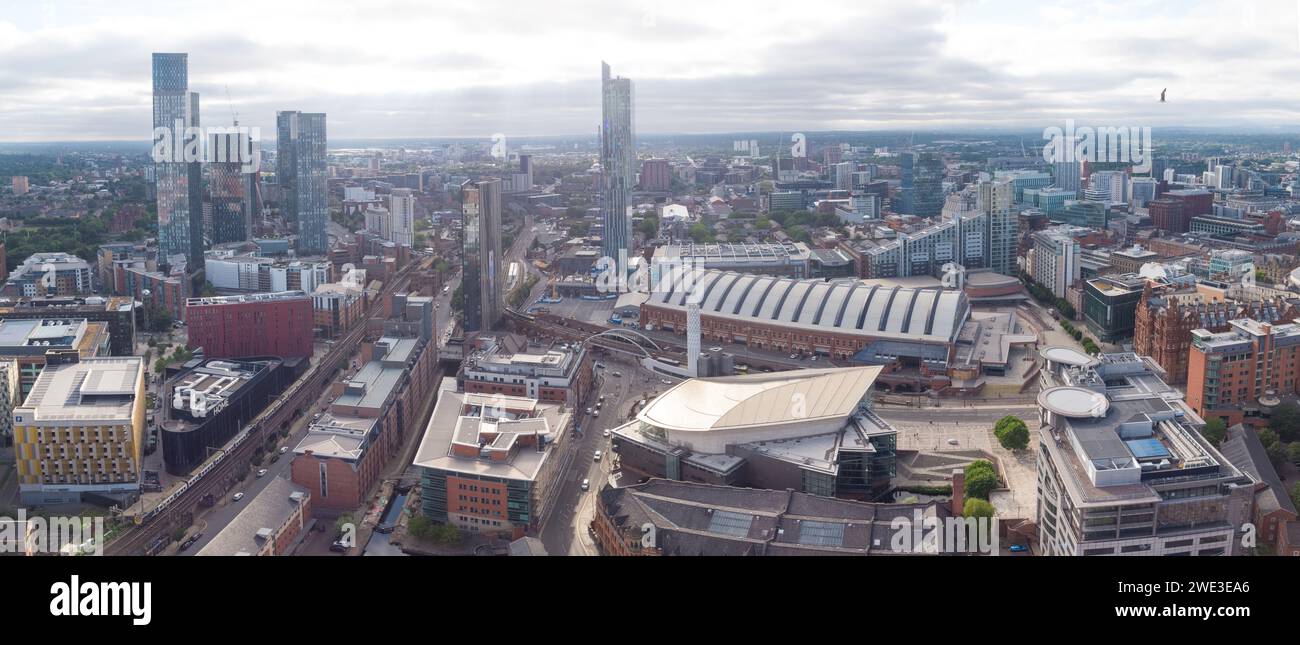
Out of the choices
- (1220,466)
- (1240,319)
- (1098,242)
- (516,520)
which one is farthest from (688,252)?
(1220,466)

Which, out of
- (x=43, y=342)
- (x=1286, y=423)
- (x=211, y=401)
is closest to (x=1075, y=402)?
(x=1286, y=423)

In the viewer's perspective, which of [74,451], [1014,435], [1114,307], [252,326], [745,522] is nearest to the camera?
[745,522]

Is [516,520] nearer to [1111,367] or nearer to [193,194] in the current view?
[1111,367]

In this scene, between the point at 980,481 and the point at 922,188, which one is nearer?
the point at 980,481

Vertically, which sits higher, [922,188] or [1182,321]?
[922,188]

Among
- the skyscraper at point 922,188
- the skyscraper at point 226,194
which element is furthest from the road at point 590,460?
the skyscraper at point 922,188

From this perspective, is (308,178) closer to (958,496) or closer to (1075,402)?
(958,496)

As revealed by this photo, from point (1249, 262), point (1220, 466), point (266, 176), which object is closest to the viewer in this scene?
point (1220, 466)
